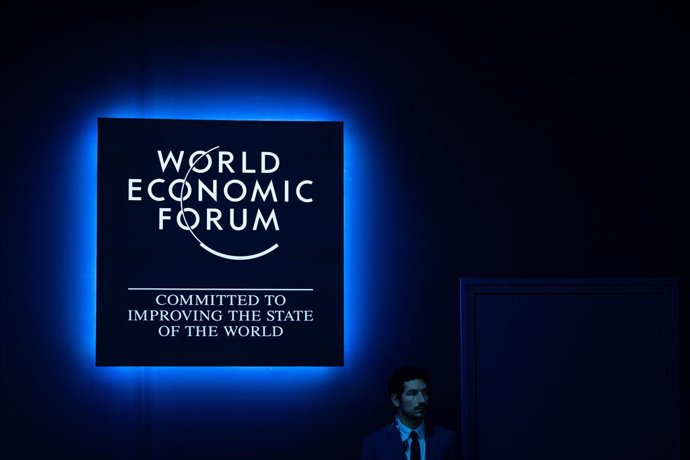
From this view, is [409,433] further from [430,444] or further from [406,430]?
[430,444]

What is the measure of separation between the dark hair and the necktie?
258 millimetres

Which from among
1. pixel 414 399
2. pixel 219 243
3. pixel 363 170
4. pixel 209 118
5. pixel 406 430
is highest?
pixel 209 118

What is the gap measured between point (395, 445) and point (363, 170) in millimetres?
1822

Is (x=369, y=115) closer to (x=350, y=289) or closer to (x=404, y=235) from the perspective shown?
(x=404, y=235)

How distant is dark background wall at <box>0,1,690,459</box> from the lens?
469cm

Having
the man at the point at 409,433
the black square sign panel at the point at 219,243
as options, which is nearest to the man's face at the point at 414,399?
the man at the point at 409,433

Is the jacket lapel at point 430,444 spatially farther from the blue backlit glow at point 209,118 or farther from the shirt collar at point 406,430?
the blue backlit glow at point 209,118

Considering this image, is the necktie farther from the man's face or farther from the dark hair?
the dark hair

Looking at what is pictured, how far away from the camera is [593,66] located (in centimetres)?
499

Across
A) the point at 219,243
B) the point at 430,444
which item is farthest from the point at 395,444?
the point at 219,243

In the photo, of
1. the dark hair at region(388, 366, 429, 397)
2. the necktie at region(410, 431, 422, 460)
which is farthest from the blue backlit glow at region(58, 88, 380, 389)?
the necktie at region(410, 431, 422, 460)

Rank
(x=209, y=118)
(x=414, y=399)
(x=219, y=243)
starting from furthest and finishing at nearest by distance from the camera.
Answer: (x=209, y=118) < (x=219, y=243) < (x=414, y=399)

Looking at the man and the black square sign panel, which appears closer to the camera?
the man

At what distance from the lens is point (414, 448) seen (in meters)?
4.38
